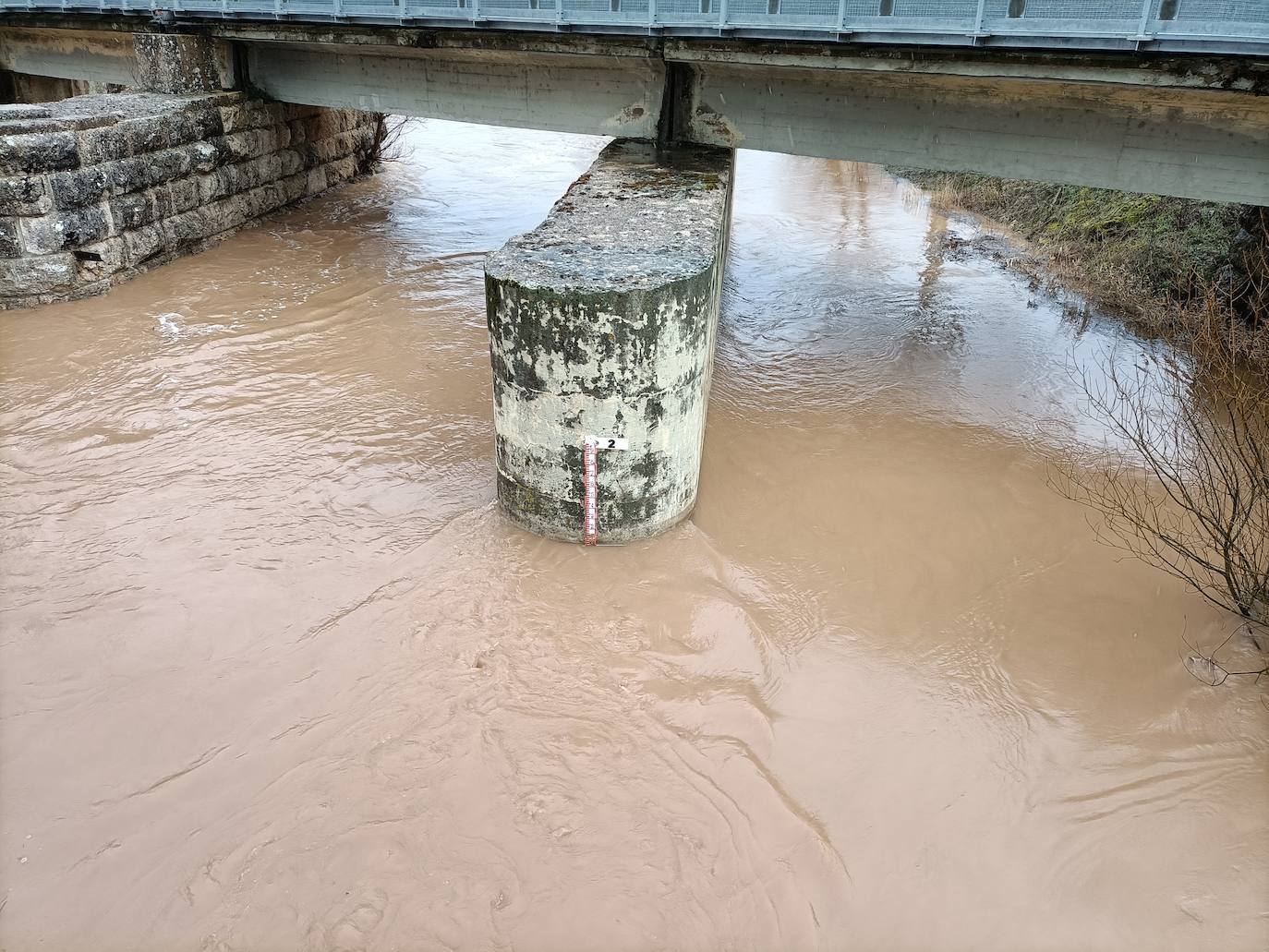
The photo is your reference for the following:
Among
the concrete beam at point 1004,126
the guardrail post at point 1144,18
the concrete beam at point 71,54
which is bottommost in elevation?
the concrete beam at point 1004,126

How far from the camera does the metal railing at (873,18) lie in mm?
5977

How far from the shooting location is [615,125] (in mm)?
9398

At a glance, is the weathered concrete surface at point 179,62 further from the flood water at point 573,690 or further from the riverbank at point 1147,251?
the riverbank at point 1147,251

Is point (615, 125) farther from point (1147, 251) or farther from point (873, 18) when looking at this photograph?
point (1147, 251)

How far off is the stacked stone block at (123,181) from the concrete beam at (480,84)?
708 mm

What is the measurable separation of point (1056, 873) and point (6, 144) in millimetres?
10159

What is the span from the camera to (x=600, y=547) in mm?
5723

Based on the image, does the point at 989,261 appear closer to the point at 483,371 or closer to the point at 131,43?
the point at 483,371

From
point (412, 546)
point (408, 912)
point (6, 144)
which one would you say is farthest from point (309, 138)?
point (408, 912)

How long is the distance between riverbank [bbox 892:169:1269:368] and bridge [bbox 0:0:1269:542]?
84.6 inches

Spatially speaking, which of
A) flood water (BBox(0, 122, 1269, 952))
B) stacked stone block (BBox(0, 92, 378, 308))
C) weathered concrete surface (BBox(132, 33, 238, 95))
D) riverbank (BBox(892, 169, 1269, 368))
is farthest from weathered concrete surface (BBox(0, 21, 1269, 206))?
flood water (BBox(0, 122, 1269, 952))

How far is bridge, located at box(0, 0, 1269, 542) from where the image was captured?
17.6 feet

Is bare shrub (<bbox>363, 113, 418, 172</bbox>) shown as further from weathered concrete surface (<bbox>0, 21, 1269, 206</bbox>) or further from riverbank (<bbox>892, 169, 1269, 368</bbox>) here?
riverbank (<bbox>892, 169, 1269, 368</bbox>)

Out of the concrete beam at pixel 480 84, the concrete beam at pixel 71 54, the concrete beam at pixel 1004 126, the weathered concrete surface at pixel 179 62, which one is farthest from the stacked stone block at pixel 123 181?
the concrete beam at pixel 1004 126
